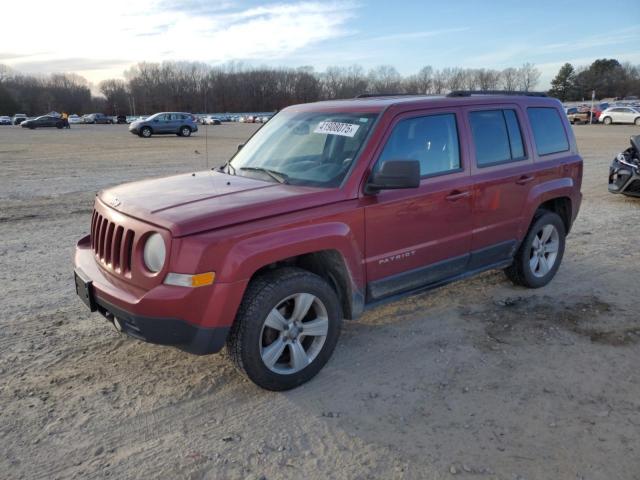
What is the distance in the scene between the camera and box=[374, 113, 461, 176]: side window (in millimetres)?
3977

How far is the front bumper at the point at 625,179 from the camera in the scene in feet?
31.9

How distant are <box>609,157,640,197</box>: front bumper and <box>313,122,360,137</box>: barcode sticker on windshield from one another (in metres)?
7.95

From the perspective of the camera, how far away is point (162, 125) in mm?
34781

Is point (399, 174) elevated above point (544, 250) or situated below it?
above

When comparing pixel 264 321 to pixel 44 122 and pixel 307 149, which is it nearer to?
pixel 307 149

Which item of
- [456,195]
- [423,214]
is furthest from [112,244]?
[456,195]

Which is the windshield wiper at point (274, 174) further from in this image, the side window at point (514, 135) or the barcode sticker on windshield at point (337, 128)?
the side window at point (514, 135)

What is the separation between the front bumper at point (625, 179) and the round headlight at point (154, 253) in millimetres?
9511

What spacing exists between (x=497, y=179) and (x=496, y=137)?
1.38 ft

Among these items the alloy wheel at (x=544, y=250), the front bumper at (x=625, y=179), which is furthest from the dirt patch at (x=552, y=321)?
the front bumper at (x=625, y=179)

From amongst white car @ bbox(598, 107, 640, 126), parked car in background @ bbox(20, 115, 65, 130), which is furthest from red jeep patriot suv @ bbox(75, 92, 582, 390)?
parked car in background @ bbox(20, 115, 65, 130)

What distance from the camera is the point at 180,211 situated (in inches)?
128

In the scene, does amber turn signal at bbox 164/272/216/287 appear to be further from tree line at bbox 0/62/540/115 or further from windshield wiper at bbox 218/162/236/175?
A: tree line at bbox 0/62/540/115

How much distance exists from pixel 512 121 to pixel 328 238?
2545 mm
